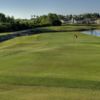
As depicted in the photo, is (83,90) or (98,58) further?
(98,58)

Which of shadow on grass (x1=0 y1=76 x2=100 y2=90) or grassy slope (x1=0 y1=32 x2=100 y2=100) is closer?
grassy slope (x1=0 y1=32 x2=100 y2=100)

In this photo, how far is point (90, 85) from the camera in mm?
16375

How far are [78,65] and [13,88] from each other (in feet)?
23.5

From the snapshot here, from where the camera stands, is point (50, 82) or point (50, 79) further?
point (50, 79)

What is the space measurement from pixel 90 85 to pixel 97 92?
1506 mm

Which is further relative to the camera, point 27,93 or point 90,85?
point 90,85

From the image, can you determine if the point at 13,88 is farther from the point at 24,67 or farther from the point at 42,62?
the point at 42,62

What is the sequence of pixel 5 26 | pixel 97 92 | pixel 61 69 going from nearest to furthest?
pixel 97 92
pixel 61 69
pixel 5 26

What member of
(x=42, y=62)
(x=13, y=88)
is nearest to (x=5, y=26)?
(x=42, y=62)

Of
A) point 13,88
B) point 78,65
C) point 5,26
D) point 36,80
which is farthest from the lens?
point 5,26

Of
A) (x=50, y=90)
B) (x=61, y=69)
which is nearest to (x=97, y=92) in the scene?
(x=50, y=90)

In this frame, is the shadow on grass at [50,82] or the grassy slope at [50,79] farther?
the shadow on grass at [50,82]

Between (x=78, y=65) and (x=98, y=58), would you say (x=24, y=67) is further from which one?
(x=98, y=58)

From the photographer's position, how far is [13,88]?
16219mm
